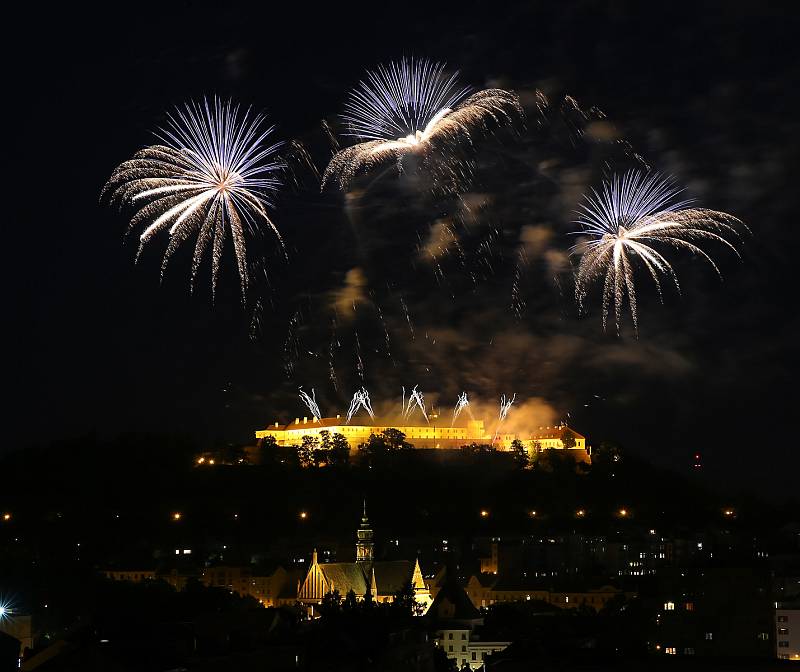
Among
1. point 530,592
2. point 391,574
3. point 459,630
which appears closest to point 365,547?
point 391,574

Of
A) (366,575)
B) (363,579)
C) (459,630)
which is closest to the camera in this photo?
(459,630)

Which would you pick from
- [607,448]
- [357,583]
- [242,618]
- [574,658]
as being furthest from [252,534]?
[574,658]

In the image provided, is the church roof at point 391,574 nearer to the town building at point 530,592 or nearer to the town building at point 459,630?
the town building at point 530,592

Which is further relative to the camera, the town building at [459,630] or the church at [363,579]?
the church at [363,579]

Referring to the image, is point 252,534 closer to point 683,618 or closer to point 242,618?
point 683,618

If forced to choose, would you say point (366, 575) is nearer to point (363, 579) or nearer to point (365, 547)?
point (363, 579)

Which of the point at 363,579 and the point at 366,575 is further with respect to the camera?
the point at 363,579

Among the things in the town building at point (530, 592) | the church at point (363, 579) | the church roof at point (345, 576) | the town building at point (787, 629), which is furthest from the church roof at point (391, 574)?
the town building at point (787, 629)

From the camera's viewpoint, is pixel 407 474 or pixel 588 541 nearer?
pixel 588 541

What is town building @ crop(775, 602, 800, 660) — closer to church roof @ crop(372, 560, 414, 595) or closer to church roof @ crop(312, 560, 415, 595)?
church roof @ crop(312, 560, 415, 595)
